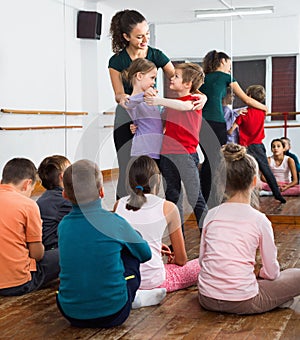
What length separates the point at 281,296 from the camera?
267 cm

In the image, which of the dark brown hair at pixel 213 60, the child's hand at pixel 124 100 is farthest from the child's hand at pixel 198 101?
the dark brown hair at pixel 213 60

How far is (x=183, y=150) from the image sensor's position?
377 centimetres

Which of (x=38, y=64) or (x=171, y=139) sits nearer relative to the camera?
(x=171, y=139)

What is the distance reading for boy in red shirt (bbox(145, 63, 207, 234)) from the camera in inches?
147

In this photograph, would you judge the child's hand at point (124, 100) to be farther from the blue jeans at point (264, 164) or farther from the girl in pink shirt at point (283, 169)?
the girl in pink shirt at point (283, 169)

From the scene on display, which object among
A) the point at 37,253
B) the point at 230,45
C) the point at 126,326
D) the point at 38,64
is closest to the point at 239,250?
the point at 126,326

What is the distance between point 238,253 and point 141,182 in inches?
21.9

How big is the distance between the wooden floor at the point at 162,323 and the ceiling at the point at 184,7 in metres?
2.55

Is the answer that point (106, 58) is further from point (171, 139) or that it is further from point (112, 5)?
point (171, 139)

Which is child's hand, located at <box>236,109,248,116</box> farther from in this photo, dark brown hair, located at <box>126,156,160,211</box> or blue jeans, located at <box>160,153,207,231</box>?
dark brown hair, located at <box>126,156,160,211</box>

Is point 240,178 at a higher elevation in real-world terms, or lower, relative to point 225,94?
lower

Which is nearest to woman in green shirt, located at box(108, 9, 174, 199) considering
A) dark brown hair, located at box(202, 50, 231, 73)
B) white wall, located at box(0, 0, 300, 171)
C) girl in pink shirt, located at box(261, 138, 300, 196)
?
dark brown hair, located at box(202, 50, 231, 73)

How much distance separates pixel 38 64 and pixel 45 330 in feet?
16.1

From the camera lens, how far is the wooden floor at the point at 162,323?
239cm
